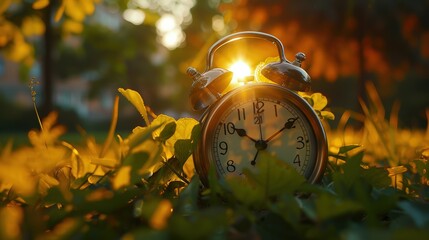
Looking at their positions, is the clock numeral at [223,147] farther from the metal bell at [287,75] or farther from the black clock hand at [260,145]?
the metal bell at [287,75]

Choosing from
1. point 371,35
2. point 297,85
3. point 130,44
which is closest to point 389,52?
point 371,35

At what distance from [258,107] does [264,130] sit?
0.07m

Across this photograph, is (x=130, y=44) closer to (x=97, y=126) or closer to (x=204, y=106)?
(x=204, y=106)

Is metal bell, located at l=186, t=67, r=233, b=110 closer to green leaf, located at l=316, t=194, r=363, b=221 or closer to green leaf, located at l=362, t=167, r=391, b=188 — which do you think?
green leaf, located at l=362, t=167, r=391, b=188

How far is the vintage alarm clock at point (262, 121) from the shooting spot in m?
1.48

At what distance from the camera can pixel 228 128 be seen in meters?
1.49

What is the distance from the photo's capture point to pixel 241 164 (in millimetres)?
1501

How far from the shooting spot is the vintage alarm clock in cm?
148

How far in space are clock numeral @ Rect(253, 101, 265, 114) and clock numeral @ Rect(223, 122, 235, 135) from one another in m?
0.08

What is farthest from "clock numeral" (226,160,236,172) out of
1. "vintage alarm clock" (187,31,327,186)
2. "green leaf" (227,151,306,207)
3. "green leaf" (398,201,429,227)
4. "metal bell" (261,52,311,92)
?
"green leaf" (398,201,429,227)

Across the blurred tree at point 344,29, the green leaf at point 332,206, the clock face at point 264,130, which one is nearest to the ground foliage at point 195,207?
the green leaf at point 332,206

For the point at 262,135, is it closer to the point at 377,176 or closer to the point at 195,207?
the point at 377,176

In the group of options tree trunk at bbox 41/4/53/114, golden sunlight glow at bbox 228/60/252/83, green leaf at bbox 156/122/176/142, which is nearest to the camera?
green leaf at bbox 156/122/176/142

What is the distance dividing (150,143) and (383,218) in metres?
0.49
